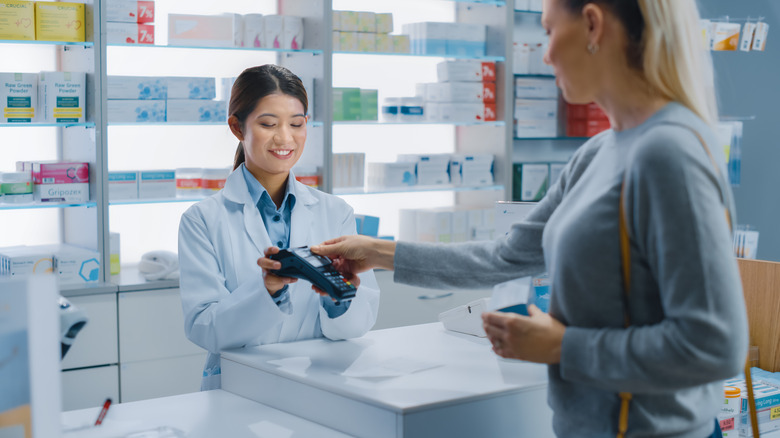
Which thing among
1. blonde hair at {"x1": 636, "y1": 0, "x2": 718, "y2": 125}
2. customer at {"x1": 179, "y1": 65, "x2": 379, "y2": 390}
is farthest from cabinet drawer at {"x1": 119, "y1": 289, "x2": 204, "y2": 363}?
blonde hair at {"x1": 636, "y1": 0, "x2": 718, "y2": 125}

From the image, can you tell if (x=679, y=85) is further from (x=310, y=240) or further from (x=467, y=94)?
(x=467, y=94)

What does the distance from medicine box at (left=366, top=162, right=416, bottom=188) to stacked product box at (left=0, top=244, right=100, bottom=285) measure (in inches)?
62.8

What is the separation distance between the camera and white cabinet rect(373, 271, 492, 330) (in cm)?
423

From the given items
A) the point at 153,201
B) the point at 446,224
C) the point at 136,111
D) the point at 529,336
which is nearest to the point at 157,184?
the point at 153,201

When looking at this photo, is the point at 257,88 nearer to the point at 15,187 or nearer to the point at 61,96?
the point at 61,96

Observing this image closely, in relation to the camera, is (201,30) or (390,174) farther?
(390,174)

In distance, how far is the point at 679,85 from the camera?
119 cm

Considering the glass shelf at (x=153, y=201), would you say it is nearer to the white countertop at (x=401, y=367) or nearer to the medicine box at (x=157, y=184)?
the medicine box at (x=157, y=184)

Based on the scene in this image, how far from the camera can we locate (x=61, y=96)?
367cm

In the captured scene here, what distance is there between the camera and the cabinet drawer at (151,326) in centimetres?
366

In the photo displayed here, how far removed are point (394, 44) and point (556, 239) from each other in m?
3.44

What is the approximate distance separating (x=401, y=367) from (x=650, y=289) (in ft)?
2.37

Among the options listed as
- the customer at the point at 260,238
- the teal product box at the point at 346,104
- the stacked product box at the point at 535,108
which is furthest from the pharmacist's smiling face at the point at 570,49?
the stacked product box at the point at 535,108

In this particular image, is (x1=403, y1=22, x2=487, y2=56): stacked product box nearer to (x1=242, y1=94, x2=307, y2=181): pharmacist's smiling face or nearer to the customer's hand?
(x1=242, y1=94, x2=307, y2=181): pharmacist's smiling face
